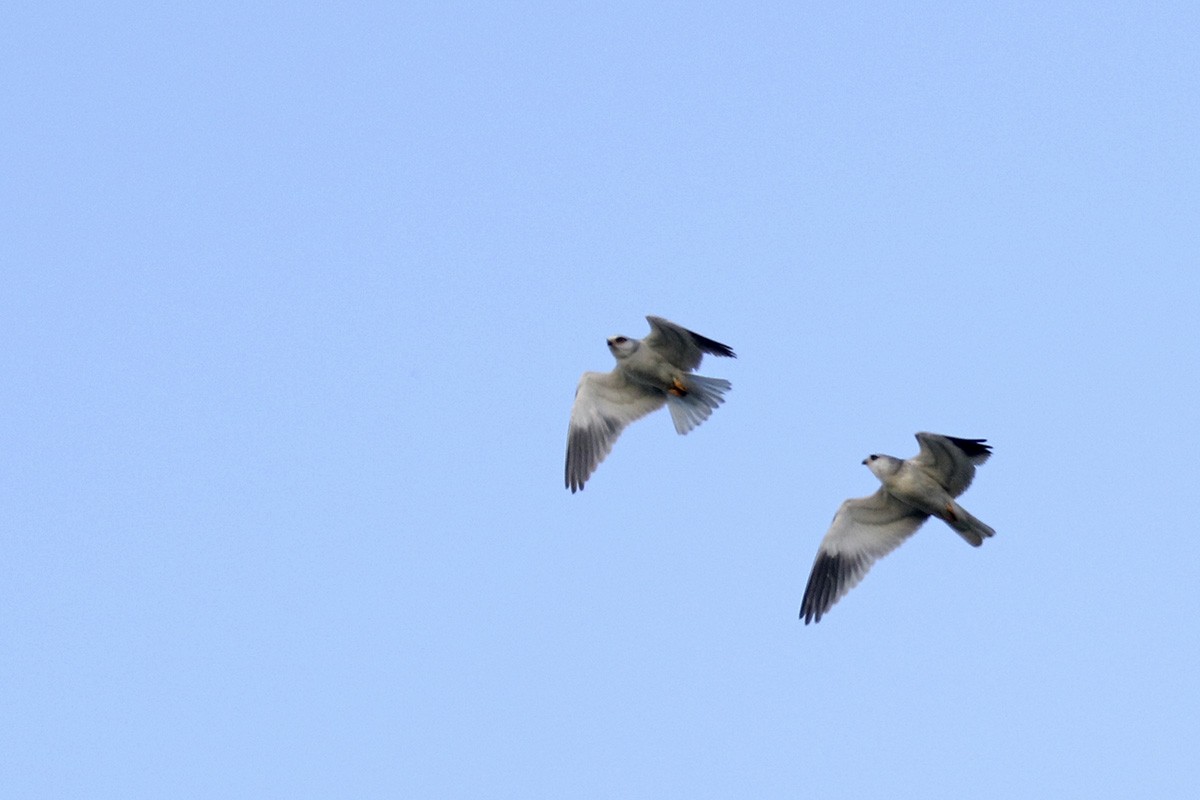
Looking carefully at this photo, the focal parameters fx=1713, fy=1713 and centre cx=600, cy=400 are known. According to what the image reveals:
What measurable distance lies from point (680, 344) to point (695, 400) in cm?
79

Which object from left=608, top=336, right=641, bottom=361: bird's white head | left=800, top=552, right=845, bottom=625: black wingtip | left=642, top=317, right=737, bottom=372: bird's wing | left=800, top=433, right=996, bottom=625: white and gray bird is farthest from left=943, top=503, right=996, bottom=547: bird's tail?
left=608, top=336, right=641, bottom=361: bird's white head

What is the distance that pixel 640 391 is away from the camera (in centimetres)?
1670

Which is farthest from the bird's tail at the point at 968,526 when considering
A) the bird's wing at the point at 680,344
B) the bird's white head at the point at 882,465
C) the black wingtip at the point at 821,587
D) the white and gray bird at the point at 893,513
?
the bird's wing at the point at 680,344

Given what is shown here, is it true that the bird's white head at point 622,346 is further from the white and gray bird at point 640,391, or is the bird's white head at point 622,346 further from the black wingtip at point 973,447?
the black wingtip at point 973,447

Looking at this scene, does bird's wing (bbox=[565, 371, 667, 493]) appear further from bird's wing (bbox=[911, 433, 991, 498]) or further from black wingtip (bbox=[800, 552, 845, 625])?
bird's wing (bbox=[911, 433, 991, 498])

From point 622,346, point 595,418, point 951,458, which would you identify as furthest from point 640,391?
point 951,458

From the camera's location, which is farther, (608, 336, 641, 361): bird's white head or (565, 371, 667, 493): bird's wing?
(565, 371, 667, 493): bird's wing

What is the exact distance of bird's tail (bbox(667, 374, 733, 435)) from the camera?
16.1 metres

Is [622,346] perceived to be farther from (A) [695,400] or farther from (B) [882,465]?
(B) [882,465]

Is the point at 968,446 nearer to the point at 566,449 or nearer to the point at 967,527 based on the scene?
the point at 967,527

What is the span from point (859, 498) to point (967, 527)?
1219 mm

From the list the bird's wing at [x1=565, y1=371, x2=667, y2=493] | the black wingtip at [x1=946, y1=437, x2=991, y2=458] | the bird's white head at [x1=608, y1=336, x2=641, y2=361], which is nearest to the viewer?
the black wingtip at [x1=946, y1=437, x2=991, y2=458]

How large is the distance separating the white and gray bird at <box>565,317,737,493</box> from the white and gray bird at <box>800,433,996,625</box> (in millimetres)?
1809

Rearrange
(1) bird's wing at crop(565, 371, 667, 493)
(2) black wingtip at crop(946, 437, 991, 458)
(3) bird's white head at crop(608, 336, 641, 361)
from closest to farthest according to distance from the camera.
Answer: (2) black wingtip at crop(946, 437, 991, 458), (3) bird's white head at crop(608, 336, 641, 361), (1) bird's wing at crop(565, 371, 667, 493)
